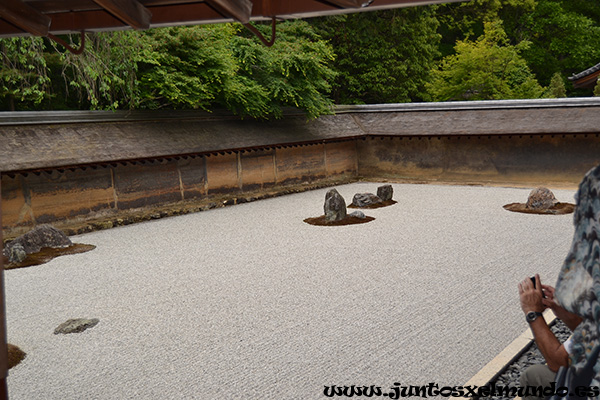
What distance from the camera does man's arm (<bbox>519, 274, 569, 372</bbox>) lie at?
2.22 meters

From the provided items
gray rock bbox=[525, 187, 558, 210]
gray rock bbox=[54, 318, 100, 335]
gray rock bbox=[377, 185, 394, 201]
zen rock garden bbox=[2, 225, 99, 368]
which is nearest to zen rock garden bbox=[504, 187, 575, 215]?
gray rock bbox=[525, 187, 558, 210]

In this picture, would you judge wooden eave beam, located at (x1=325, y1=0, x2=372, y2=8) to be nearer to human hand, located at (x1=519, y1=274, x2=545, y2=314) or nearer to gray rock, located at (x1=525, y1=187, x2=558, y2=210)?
human hand, located at (x1=519, y1=274, x2=545, y2=314)

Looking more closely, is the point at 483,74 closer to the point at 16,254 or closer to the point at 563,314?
the point at 16,254

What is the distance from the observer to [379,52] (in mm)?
25016

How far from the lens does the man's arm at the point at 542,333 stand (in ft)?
7.27

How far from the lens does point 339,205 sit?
37.8 feet

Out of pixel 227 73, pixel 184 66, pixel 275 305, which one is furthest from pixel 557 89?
pixel 275 305

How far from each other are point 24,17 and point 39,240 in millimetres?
7422

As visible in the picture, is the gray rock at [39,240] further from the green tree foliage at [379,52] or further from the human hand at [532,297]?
the green tree foliage at [379,52]

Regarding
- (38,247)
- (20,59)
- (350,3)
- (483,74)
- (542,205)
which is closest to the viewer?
(350,3)

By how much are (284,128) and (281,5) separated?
13110 mm

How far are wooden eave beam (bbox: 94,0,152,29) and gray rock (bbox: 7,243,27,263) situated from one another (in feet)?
23.3

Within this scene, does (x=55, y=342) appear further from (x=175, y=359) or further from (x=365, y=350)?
(x=365, y=350)

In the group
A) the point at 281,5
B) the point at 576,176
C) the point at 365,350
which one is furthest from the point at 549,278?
the point at 576,176
